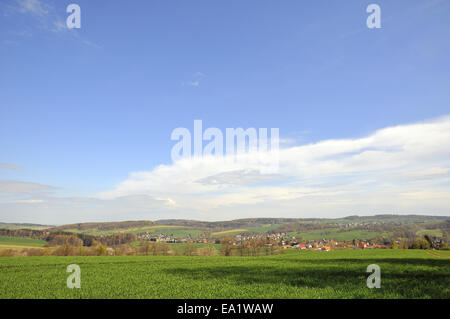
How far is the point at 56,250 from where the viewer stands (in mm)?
66625

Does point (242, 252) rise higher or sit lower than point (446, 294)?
lower

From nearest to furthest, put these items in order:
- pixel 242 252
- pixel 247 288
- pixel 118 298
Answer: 1. pixel 118 298
2. pixel 247 288
3. pixel 242 252

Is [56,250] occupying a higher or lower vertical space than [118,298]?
lower
